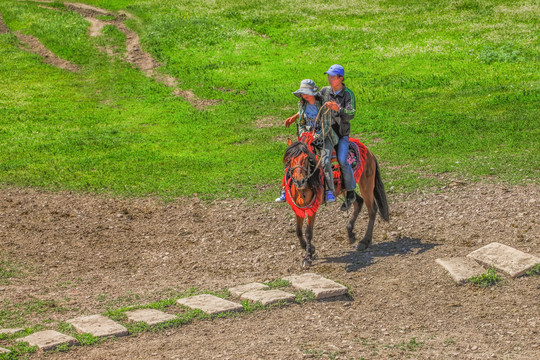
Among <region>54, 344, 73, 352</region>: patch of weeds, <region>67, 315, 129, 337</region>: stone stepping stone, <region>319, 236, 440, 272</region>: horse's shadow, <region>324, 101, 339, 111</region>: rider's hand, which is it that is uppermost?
<region>324, 101, 339, 111</region>: rider's hand

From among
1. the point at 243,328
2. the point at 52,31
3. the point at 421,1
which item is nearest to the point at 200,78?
the point at 52,31

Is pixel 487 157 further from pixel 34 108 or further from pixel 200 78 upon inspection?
pixel 34 108

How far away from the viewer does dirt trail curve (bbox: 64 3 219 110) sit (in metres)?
28.1

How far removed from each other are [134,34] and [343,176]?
28.9 meters

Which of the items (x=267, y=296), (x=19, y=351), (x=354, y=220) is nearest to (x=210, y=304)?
(x=267, y=296)

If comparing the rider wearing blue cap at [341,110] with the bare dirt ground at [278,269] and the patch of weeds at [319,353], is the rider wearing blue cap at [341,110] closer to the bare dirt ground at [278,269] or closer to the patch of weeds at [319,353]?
the bare dirt ground at [278,269]

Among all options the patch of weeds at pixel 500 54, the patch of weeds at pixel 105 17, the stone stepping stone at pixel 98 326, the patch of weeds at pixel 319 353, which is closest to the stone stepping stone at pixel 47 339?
the stone stepping stone at pixel 98 326

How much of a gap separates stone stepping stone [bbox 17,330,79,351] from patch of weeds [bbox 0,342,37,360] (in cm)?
8

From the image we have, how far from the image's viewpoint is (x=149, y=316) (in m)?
9.62

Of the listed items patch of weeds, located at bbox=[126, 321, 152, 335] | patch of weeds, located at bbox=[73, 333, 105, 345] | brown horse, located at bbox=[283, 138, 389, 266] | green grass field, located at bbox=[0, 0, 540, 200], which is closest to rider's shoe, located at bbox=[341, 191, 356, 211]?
brown horse, located at bbox=[283, 138, 389, 266]

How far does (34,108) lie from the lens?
27.4 metres

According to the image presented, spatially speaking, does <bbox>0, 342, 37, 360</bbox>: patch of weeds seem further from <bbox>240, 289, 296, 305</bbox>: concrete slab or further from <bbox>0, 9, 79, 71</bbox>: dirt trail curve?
<bbox>0, 9, 79, 71</bbox>: dirt trail curve

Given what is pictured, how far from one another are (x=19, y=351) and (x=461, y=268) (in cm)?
675

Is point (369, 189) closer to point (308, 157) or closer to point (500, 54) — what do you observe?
point (308, 157)
